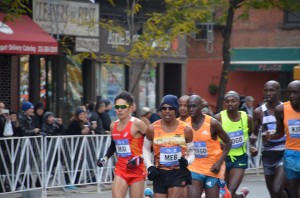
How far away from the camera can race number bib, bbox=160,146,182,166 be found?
37.7 ft

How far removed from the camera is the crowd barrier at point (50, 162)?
16547 millimetres

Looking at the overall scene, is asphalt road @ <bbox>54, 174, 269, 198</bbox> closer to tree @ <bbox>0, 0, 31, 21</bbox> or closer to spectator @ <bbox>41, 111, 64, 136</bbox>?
spectator @ <bbox>41, 111, 64, 136</bbox>

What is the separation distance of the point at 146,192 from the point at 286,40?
27.6 m

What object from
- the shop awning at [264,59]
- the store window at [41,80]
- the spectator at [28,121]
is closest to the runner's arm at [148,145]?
the spectator at [28,121]

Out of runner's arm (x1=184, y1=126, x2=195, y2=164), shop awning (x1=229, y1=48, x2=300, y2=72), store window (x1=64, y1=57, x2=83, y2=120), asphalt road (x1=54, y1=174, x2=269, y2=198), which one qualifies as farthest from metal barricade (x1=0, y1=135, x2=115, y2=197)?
shop awning (x1=229, y1=48, x2=300, y2=72)

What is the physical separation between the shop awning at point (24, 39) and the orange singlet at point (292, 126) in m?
9.85

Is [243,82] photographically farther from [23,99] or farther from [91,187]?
[91,187]

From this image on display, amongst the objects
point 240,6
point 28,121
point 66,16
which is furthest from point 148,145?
point 240,6

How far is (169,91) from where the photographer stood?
32.6m

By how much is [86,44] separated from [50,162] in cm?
816

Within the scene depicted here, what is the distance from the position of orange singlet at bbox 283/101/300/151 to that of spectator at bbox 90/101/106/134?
785 cm

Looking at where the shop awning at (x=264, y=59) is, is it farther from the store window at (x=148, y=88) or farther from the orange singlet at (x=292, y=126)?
the orange singlet at (x=292, y=126)

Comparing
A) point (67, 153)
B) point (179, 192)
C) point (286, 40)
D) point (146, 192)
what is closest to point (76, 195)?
point (67, 153)

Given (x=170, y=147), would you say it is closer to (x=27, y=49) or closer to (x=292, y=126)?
(x=292, y=126)
